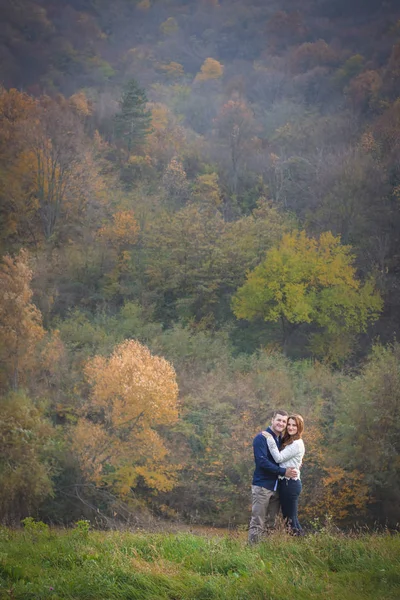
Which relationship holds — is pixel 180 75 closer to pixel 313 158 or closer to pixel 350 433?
pixel 313 158

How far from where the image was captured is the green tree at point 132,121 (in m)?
54.9

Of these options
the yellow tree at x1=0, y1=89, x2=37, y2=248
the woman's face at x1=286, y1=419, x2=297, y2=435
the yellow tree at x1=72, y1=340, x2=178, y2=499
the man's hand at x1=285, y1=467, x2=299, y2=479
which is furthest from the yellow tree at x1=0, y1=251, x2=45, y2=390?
the man's hand at x1=285, y1=467, x2=299, y2=479

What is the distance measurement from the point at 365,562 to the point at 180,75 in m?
84.6

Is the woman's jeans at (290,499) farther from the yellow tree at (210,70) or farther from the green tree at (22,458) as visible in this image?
the yellow tree at (210,70)

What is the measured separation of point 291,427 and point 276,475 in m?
0.58

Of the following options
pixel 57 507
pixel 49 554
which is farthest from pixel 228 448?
pixel 49 554

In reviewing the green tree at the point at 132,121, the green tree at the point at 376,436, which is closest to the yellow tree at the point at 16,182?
the green tree at the point at 132,121

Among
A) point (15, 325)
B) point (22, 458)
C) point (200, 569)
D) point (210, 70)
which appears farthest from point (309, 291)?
point (210, 70)

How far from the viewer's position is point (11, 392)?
25094 mm

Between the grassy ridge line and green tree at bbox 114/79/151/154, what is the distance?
5187 centimetres

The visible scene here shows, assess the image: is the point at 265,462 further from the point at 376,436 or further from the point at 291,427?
the point at 376,436

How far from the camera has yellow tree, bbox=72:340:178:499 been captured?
78.9 ft

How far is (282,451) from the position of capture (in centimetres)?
653

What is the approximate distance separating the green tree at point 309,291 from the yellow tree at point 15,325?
47.9 ft
